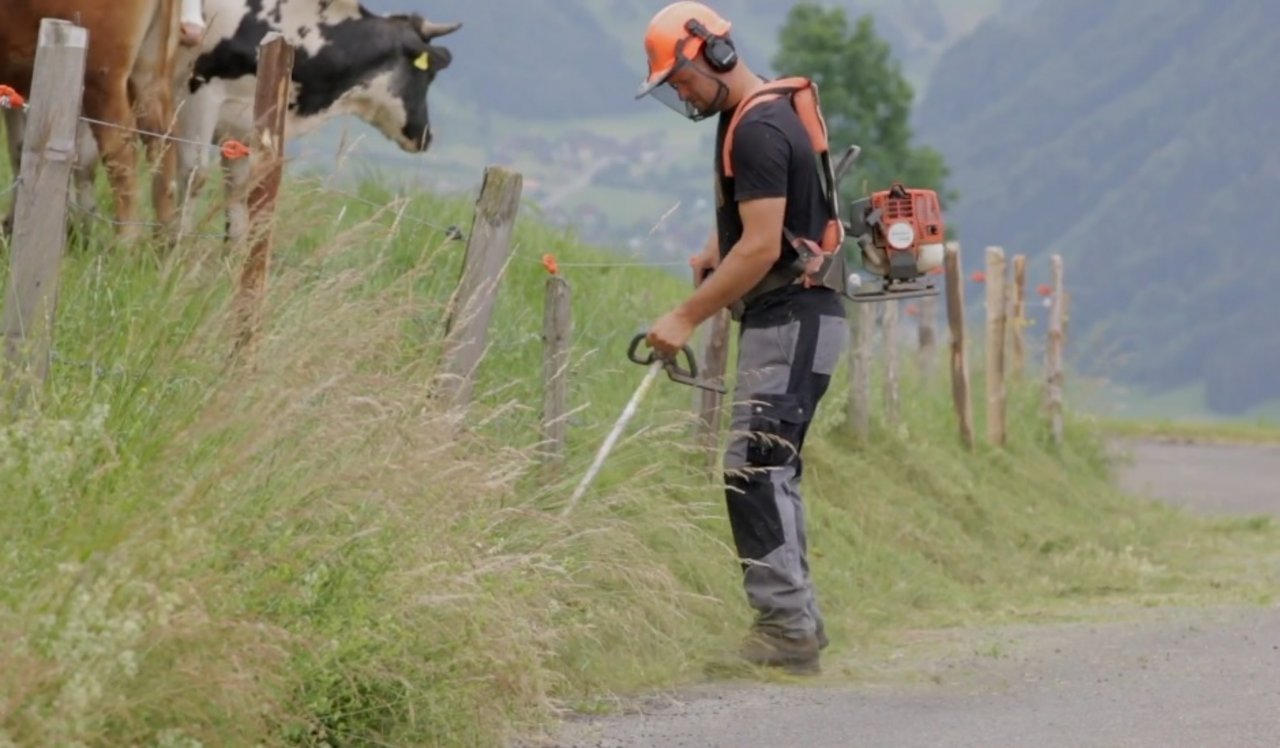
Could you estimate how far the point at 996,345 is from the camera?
19703 millimetres

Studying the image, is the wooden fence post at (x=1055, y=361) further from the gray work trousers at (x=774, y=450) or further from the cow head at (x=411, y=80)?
the gray work trousers at (x=774, y=450)

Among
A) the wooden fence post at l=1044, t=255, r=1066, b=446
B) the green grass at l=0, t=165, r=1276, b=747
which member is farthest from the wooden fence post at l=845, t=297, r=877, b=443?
the wooden fence post at l=1044, t=255, r=1066, b=446

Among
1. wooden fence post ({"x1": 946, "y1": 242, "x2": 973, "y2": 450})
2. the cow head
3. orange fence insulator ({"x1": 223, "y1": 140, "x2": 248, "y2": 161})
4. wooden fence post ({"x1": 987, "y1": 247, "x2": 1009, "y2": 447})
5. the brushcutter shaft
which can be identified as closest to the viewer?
orange fence insulator ({"x1": 223, "y1": 140, "x2": 248, "y2": 161})

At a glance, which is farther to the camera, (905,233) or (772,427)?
(905,233)

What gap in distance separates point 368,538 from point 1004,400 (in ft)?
41.8

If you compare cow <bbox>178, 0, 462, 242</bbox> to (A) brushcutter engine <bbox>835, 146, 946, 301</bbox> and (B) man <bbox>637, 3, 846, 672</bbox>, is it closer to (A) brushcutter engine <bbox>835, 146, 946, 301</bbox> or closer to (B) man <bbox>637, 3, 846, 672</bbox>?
(B) man <bbox>637, 3, 846, 672</bbox>

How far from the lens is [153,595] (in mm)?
5562

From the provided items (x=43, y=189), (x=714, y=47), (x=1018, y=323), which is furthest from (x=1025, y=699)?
(x=1018, y=323)

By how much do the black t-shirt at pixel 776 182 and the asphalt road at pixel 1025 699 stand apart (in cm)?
141

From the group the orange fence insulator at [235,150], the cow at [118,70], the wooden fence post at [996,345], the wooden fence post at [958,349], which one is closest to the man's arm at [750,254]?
the orange fence insulator at [235,150]

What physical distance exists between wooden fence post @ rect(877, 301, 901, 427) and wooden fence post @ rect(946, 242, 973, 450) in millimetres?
891

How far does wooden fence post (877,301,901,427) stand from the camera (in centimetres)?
1680

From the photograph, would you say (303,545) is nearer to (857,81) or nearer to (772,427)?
(772,427)

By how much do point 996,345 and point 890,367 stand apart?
298cm
